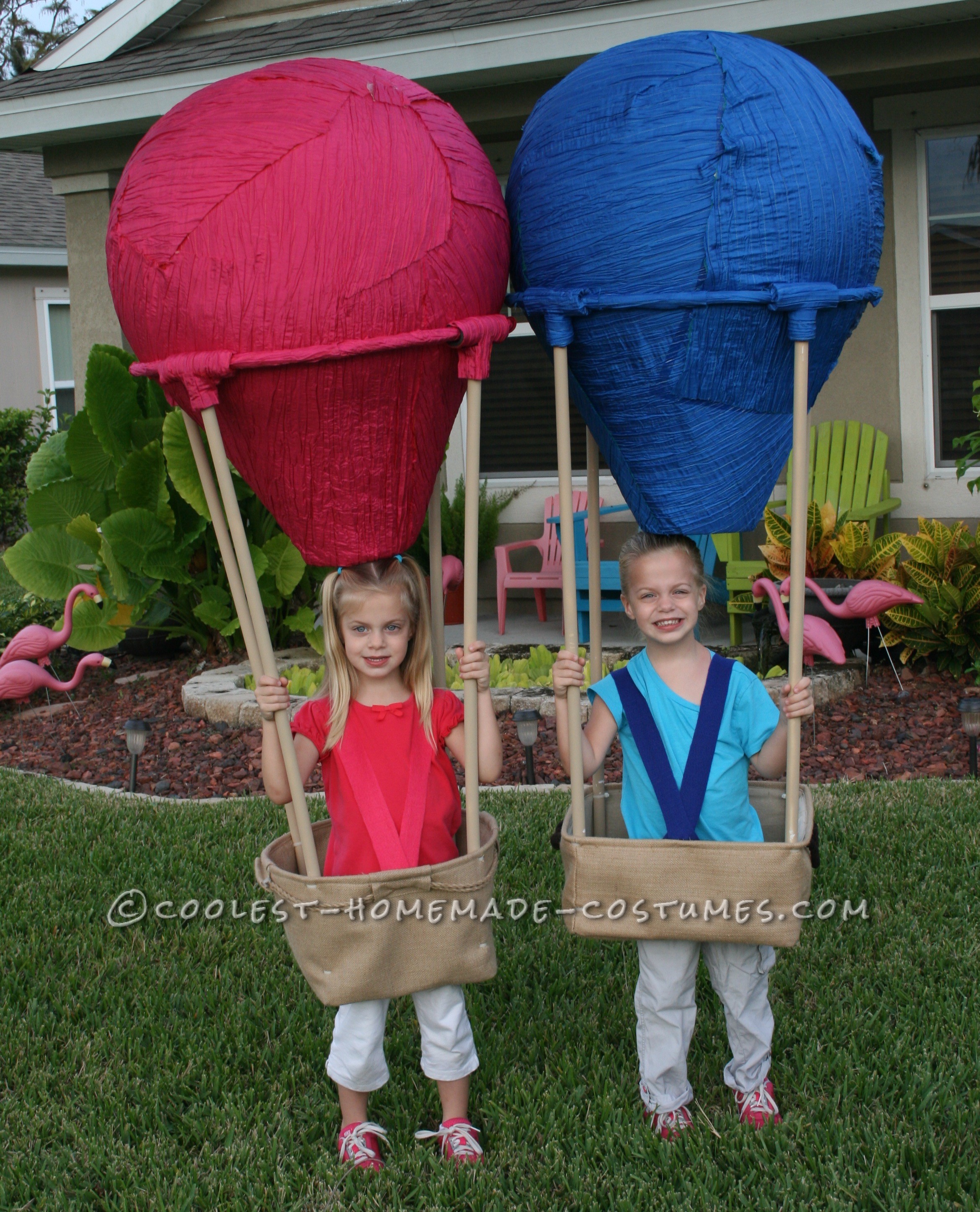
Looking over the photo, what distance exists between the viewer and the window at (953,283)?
602cm

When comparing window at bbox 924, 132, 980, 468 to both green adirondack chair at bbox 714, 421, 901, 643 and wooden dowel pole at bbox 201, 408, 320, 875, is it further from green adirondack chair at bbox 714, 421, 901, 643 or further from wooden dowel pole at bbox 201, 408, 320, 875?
wooden dowel pole at bbox 201, 408, 320, 875

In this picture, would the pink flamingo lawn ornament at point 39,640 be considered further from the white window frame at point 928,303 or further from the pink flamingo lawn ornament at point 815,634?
the white window frame at point 928,303

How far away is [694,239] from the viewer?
70.0 inches

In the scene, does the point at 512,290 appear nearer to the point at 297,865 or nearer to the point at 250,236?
the point at 250,236

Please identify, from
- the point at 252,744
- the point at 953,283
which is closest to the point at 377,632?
the point at 252,744

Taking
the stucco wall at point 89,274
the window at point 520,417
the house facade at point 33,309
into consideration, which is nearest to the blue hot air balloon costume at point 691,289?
the window at point 520,417

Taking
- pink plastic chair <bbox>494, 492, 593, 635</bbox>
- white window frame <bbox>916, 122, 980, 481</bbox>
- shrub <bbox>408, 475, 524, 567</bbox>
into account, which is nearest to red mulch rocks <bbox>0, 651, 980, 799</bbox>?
white window frame <bbox>916, 122, 980, 481</bbox>

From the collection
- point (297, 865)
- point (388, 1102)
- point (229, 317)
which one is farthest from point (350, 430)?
point (388, 1102)

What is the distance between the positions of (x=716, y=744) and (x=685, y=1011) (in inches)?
21.7

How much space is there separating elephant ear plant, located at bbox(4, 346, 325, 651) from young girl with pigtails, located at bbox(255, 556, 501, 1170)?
338 cm

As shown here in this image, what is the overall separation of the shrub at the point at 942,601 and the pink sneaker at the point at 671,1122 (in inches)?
136

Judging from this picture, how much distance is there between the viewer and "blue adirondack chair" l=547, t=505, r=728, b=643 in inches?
239

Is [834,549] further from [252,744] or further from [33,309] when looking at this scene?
[33,309]

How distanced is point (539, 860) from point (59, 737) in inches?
117
